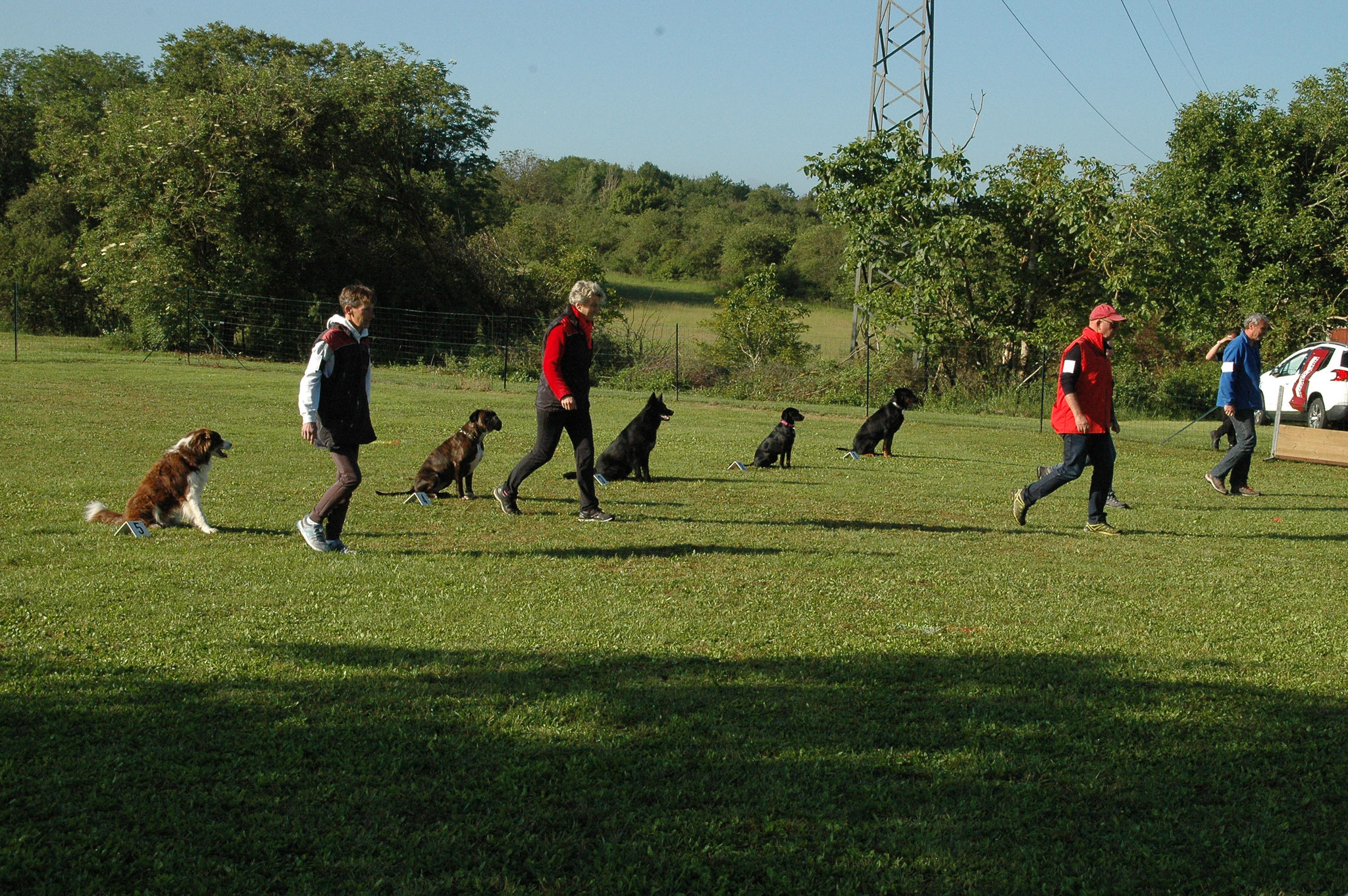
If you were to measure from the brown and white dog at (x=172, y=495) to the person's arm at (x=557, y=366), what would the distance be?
8.19 feet

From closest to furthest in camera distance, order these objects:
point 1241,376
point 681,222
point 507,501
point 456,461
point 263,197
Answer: point 507,501 < point 456,461 < point 1241,376 < point 263,197 < point 681,222

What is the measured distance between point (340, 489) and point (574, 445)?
2000 mm

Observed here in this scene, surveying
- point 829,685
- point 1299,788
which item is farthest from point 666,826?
point 1299,788

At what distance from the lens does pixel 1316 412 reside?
18031 mm

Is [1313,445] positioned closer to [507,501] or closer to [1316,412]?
[1316,412]

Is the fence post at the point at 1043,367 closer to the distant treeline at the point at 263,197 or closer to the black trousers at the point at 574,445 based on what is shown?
the black trousers at the point at 574,445

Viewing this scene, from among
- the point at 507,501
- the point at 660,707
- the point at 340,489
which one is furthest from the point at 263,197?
the point at 660,707

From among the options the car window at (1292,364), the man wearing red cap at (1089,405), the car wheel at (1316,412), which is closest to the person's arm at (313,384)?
the man wearing red cap at (1089,405)

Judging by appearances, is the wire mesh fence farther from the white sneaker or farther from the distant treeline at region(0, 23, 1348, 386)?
the white sneaker

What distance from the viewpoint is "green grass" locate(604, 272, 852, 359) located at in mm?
32281

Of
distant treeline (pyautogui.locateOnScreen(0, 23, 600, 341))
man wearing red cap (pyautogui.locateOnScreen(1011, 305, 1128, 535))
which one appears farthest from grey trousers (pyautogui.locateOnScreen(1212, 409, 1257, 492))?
distant treeline (pyautogui.locateOnScreen(0, 23, 600, 341))

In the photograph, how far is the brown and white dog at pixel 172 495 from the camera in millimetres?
7078

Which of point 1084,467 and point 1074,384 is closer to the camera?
point 1074,384

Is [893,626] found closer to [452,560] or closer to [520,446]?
[452,560]
